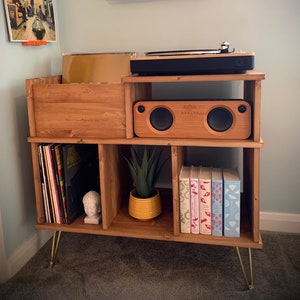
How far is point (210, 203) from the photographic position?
1.28 m

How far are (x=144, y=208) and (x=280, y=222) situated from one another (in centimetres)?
69

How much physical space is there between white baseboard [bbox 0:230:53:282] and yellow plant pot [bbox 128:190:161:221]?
1.51 feet

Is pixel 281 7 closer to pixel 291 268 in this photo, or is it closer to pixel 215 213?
pixel 215 213

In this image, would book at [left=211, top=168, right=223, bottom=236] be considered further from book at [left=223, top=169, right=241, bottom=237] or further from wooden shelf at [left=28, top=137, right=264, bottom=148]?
wooden shelf at [left=28, top=137, right=264, bottom=148]

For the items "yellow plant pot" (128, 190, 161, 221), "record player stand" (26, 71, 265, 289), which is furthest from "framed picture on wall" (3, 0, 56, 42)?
"yellow plant pot" (128, 190, 161, 221)

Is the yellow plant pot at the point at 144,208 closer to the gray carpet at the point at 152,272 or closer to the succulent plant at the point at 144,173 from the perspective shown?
the succulent plant at the point at 144,173

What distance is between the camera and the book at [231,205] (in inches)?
49.1

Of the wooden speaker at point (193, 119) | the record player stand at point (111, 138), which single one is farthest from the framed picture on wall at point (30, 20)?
the wooden speaker at point (193, 119)

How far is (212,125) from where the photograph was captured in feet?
4.06

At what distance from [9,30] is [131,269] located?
1.02 m

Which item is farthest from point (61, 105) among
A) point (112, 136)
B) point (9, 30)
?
point (9, 30)

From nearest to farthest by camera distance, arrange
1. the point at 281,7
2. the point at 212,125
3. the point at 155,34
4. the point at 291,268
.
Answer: the point at 212,125 → the point at 291,268 → the point at 281,7 → the point at 155,34

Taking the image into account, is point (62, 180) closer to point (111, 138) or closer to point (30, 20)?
point (111, 138)

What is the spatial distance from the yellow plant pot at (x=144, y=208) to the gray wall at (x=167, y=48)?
0.45m
